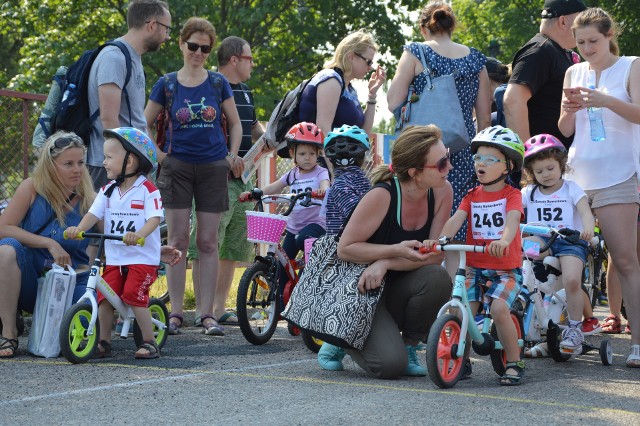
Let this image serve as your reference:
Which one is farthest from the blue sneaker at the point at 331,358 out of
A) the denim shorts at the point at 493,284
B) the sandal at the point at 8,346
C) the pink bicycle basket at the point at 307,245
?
the sandal at the point at 8,346

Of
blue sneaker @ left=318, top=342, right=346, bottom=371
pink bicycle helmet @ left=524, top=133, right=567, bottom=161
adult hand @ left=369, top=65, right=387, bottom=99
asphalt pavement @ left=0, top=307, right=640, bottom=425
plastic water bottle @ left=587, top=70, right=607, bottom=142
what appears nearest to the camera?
asphalt pavement @ left=0, top=307, right=640, bottom=425

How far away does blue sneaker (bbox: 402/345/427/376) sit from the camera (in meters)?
6.72

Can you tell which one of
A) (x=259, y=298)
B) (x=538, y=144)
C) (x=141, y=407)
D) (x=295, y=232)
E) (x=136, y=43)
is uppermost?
(x=136, y=43)

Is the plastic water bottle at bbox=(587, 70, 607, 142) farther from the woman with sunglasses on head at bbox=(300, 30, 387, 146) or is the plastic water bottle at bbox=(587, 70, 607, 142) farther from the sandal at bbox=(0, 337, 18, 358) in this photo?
the sandal at bbox=(0, 337, 18, 358)

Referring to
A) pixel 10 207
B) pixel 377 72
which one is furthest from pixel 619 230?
pixel 10 207

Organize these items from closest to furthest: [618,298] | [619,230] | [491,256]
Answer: [491,256] → [619,230] → [618,298]

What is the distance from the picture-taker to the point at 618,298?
9492 millimetres

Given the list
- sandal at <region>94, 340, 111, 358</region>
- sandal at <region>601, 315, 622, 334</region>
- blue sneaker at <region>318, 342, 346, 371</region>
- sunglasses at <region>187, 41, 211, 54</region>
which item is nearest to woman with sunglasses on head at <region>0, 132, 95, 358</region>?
sandal at <region>94, 340, 111, 358</region>

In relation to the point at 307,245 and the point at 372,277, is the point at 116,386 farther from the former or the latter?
the point at 307,245

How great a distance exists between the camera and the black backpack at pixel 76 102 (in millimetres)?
8297

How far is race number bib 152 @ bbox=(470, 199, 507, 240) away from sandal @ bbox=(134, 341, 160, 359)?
2.20 metres

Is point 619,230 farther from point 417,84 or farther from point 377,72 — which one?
point 377,72

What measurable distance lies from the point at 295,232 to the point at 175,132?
1214 mm

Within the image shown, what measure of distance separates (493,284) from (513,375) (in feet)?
1.77
